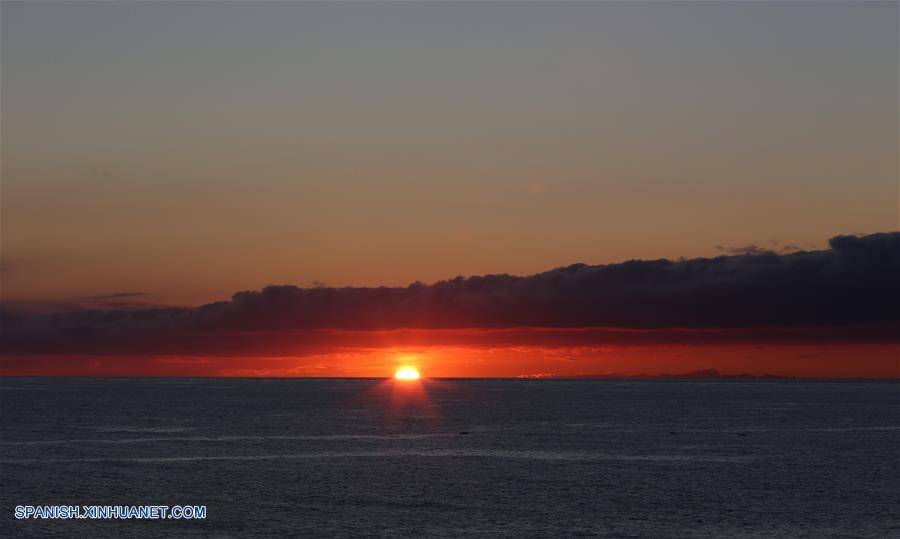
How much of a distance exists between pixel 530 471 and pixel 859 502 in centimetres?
2269

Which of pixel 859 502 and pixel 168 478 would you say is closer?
pixel 859 502

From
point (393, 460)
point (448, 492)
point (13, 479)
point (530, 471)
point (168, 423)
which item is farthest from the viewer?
point (168, 423)

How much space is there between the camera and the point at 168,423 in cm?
13438

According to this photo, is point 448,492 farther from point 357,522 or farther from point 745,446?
point 745,446

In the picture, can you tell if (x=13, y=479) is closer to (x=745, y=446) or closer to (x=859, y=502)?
(x=859, y=502)

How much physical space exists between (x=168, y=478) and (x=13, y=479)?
9.66 meters

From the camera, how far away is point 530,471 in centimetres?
7306

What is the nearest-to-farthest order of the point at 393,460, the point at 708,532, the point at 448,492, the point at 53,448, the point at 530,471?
the point at 708,532
the point at 448,492
the point at 530,471
the point at 393,460
the point at 53,448

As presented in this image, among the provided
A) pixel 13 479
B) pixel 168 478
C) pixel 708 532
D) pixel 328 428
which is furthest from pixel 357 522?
pixel 328 428

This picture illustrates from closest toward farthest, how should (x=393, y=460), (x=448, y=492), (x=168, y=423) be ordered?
(x=448, y=492) → (x=393, y=460) → (x=168, y=423)

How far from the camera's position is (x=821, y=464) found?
80812 millimetres

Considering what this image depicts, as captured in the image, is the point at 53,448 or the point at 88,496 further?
the point at 53,448

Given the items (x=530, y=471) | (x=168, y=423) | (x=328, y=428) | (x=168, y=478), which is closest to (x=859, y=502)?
(x=530, y=471)

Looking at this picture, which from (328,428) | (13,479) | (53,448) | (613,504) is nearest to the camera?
(613,504)
